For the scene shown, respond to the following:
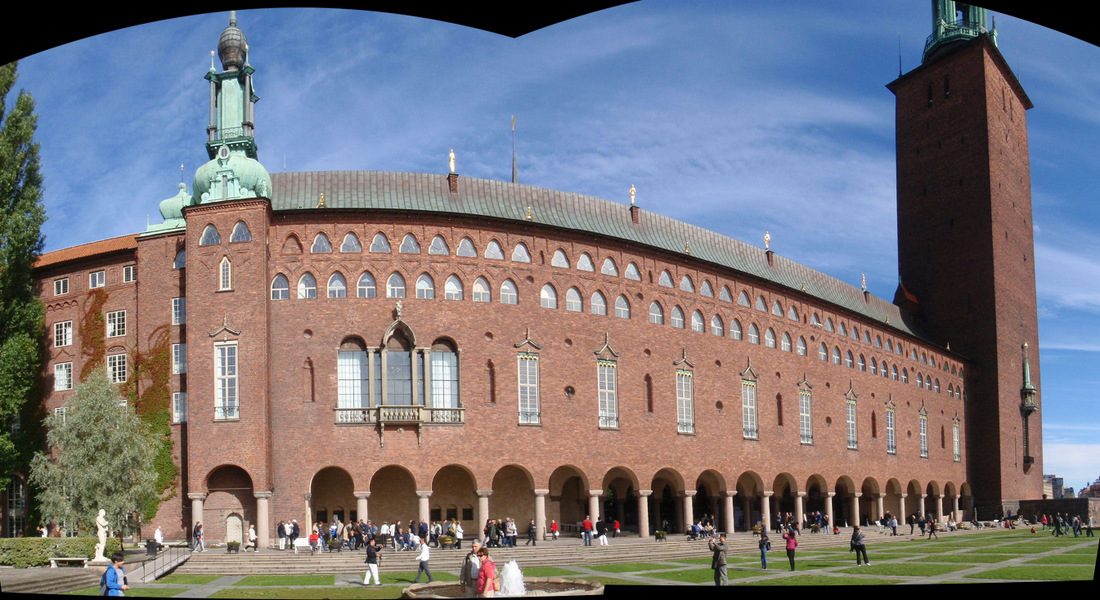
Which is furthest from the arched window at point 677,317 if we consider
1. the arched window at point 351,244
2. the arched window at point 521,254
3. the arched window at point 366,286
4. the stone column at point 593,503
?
the arched window at point 351,244

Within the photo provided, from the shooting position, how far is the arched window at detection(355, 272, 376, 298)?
4234cm

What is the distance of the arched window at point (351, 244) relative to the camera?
140 ft

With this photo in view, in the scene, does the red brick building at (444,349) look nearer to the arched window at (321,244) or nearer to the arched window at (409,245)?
the arched window at (409,245)

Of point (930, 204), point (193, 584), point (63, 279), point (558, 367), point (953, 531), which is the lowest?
point (953, 531)

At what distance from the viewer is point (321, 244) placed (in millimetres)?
42344

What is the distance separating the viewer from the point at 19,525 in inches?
1791

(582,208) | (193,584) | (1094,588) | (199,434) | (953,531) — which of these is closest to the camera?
(1094,588)

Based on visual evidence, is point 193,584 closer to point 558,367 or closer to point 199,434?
point 199,434

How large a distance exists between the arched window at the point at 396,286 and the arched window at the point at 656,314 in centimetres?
1317

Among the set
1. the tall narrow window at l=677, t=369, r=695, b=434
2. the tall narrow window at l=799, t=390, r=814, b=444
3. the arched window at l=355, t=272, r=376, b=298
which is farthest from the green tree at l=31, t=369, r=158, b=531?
the tall narrow window at l=799, t=390, r=814, b=444

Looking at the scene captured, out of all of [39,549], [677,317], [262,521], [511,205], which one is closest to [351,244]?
[511,205]

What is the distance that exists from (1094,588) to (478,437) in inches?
1433

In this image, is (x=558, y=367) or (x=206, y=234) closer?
(x=206, y=234)

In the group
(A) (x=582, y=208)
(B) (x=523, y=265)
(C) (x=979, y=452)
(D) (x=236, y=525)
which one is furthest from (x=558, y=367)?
(C) (x=979, y=452)
